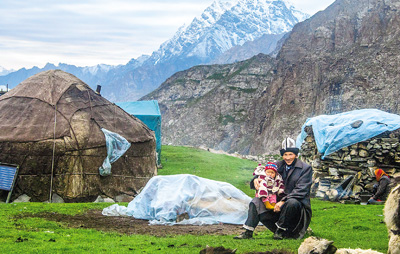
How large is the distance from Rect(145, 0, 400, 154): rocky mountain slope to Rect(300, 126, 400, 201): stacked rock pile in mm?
39936

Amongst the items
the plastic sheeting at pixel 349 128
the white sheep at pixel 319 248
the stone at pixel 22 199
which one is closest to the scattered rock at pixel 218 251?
the white sheep at pixel 319 248

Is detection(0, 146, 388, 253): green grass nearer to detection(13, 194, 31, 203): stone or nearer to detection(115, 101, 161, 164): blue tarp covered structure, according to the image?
detection(13, 194, 31, 203): stone

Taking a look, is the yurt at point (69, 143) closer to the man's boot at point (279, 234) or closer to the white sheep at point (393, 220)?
the man's boot at point (279, 234)

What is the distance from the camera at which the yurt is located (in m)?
14.7

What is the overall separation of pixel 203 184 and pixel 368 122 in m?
8.32

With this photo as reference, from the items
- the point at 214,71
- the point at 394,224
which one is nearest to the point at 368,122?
the point at 394,224

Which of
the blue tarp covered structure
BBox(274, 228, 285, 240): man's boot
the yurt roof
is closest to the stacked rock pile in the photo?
the yurt roof

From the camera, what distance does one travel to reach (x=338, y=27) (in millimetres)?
70375

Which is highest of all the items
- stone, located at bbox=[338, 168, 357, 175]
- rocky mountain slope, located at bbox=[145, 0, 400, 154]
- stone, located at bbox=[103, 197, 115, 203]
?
rocky mountain slope, located at bbox=[145, 0, 400, 154]

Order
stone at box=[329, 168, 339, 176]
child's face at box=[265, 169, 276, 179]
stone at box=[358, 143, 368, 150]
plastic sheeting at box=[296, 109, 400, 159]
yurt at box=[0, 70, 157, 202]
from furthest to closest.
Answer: stone at box=[329, 168, 339, 176] < stone at box=[358, 143, 368, 150] < plastic sheeting at box=[296, 109, 400, 159] < yurt at box=[0, 70, 157, 202] < child's face at box=[265, 169, 276, 179]

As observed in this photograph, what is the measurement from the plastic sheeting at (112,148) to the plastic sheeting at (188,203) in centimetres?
381

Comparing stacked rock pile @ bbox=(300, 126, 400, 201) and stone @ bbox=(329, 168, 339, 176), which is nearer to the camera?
stacked rock pile @ bbox=(300, 126, 400, 201)

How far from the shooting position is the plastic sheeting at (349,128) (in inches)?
659

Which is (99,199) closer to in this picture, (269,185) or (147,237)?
(147,237)
